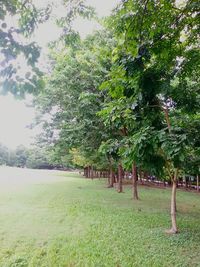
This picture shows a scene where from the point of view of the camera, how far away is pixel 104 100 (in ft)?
42.2

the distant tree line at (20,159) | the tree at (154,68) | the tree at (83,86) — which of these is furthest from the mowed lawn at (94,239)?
the distant tree line at (20,159)

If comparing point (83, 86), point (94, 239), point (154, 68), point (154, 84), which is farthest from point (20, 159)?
point (154, 68)

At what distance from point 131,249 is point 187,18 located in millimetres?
5043

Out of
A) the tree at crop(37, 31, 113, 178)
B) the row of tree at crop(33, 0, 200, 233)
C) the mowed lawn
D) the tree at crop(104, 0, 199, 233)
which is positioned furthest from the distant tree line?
the tree at crop(104, 0, 199, 233)

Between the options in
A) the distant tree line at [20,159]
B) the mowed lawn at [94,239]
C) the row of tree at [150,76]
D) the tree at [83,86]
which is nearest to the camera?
the row of tree at [150,76]

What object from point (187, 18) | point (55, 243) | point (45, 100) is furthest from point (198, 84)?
Result: point (45, 100)

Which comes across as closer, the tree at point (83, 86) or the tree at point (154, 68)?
the tree at point (154, 68)

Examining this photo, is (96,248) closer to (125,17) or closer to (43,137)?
(125,17)

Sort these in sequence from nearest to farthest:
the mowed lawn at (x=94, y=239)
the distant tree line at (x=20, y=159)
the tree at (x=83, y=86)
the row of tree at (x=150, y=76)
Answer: the row of tree at (x=150, y=76) < the mowed lawn at (x=94, y=239) < the tree at (x=83, y=86) < the distant tree line at (x=20, y=159)

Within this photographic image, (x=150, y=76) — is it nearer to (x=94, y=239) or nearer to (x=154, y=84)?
(x=154, y=84)

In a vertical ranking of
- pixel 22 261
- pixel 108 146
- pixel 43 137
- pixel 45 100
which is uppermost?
pixel 45 100

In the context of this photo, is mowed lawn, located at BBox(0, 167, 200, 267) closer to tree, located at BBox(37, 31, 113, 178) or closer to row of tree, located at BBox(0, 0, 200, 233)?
row of tree, located at BBox(0, 0, 200, 233)

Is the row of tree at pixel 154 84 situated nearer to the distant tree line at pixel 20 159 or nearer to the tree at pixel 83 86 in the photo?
the tree at pixel 83 86

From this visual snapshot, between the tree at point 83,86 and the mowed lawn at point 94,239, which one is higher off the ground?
the tree at point 83,86
